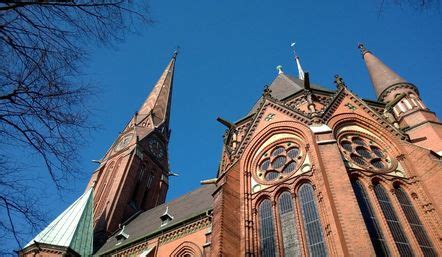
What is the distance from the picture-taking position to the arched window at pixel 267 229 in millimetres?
12164

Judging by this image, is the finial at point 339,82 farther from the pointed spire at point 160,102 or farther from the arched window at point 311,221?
the pointed spire at point 160,102

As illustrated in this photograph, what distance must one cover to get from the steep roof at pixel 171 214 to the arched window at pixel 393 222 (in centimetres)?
899

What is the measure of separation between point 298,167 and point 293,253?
332 centimetres

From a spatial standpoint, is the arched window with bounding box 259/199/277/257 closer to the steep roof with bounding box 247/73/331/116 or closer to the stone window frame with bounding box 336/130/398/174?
the stone window frame with bounding box 336/130/398/174

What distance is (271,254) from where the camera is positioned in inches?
472

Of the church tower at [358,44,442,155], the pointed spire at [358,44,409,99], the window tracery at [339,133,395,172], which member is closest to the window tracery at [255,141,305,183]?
the window tracery at [339,133,395,172]

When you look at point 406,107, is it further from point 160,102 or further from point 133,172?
point 160,102

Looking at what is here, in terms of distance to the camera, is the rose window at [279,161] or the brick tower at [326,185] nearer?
the brick tower at [326,185]

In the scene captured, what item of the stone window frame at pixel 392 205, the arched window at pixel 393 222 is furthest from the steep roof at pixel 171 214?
the arched window at pixel 393 222

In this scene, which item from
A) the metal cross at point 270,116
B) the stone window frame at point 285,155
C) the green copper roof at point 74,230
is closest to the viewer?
the stone window frame at point 285,155

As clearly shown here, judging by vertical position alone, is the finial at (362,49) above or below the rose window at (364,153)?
above

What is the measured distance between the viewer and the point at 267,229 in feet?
42.0

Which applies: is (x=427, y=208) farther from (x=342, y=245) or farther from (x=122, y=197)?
(x=122, y=197)

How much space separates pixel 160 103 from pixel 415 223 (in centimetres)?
3514
